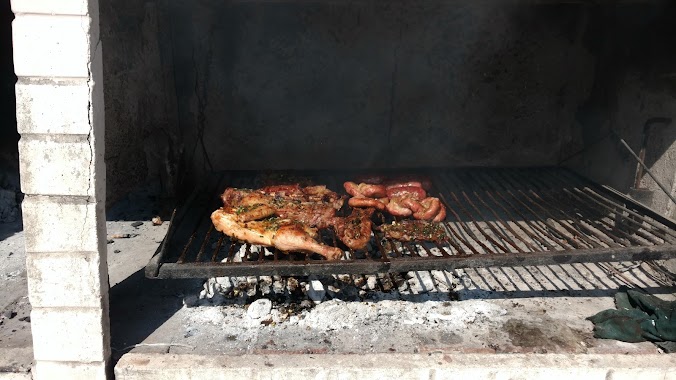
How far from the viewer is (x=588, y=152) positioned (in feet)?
21.2

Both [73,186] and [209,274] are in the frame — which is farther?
[209,274]

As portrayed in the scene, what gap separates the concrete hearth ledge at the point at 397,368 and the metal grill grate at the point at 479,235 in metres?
0.63

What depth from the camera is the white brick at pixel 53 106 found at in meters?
2.95

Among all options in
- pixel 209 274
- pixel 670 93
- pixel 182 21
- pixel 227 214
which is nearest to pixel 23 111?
pixel 209 274

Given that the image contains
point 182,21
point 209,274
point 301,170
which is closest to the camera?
point 209,274

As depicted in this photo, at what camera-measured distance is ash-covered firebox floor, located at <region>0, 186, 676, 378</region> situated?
3.73 metres

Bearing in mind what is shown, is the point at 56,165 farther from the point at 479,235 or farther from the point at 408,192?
the point at 479,235

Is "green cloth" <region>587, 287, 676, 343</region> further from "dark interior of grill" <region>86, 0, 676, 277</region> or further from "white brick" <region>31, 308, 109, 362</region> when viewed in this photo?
"white brick" <region>31, 308, 109, 362</region>

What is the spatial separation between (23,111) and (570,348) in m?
4.11

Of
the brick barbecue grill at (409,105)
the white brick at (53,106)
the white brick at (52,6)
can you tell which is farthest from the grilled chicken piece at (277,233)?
the white brick at (52,6)

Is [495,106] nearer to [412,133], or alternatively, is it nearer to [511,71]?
[511,71]

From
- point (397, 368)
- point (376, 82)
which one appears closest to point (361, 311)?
point (397, 368)

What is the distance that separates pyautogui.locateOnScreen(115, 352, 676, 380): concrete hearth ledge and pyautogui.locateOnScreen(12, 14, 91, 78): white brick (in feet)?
6.55

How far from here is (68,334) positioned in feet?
10.8
